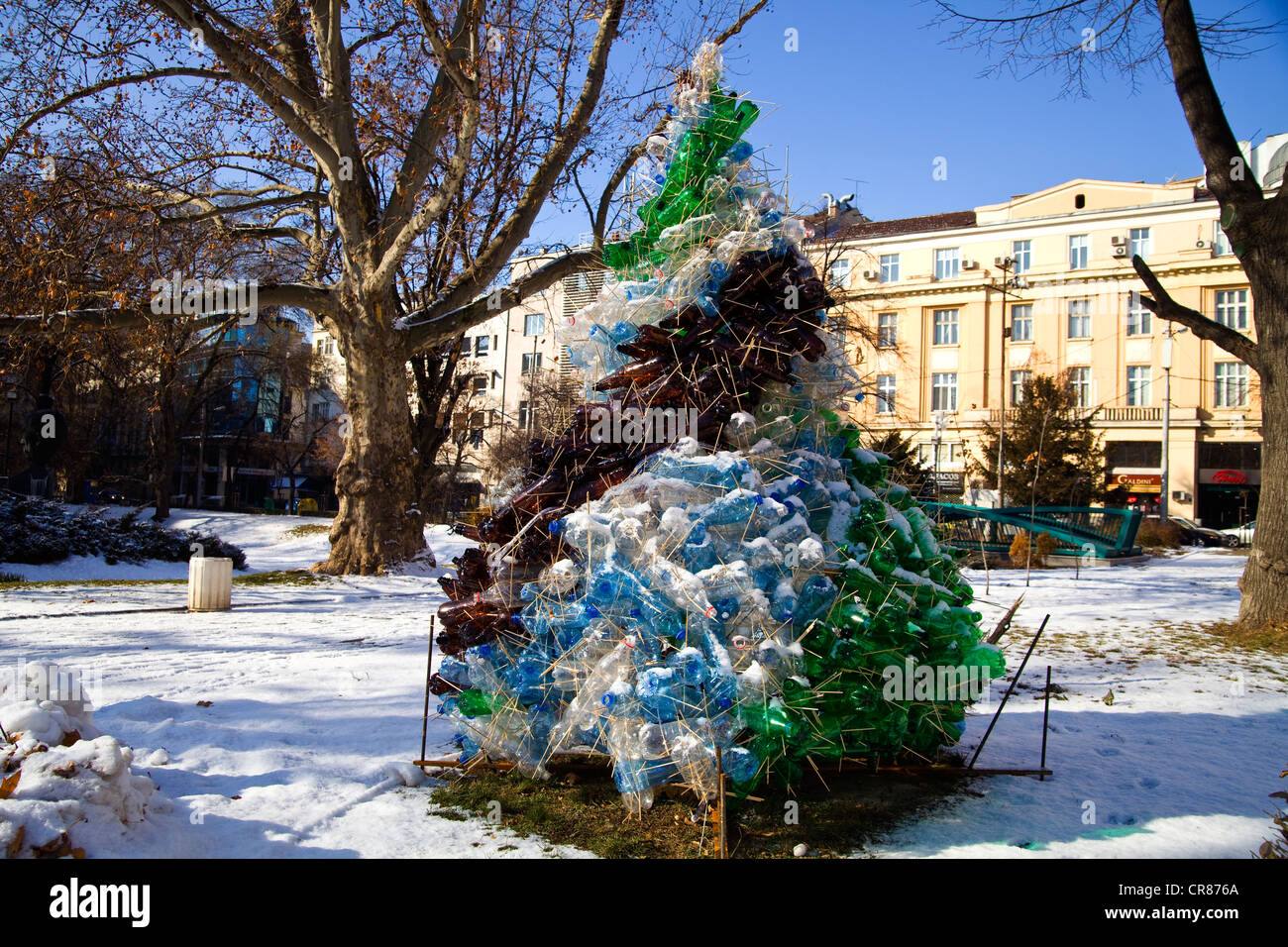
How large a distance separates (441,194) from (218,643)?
24.7ft

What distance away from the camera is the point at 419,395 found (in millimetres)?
20547

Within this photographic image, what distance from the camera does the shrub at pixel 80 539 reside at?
15320 millimetres

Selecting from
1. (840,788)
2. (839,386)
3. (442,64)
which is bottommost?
(840,788)

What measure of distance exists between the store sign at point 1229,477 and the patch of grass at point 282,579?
43735 mm

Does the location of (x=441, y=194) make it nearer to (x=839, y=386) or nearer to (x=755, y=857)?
(x=839, y=386)

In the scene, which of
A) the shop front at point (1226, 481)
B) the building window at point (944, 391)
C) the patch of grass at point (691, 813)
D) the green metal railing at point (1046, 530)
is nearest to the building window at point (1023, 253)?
the building window at point (944, 391)

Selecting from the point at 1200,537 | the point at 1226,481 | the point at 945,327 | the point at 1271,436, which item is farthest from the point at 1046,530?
the point at 1226,481

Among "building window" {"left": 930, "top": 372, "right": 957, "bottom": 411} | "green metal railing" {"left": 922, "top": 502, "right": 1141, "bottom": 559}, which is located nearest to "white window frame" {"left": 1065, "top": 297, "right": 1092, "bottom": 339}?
"building window" {"left": 930, "top": 372, "right": 957, "bottom": 411}

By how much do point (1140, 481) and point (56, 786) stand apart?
156 ft

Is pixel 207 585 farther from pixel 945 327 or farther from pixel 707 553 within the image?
pixel 945 327

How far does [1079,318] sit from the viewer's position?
137 feet
